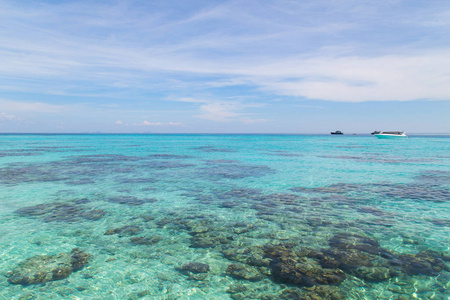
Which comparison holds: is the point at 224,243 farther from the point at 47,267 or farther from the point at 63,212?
the point at 63,212

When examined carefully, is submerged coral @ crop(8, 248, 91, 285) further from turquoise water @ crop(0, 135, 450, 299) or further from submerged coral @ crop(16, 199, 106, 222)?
submerged coral @ crop(16, 199, 106, 222)

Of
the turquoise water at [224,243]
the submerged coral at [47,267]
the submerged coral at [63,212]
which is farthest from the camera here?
the submerged coral at [63,212]

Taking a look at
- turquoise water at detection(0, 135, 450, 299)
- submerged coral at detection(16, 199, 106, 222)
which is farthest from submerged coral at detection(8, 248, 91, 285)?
submerged coral at detection(16, 199, 106, 222)

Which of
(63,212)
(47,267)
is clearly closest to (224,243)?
(47,267)

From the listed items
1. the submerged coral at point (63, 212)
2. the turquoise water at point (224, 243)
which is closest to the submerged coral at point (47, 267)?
the turquoise water at point (224, 243)

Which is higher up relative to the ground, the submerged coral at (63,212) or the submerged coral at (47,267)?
the submerged coral at (63,212)

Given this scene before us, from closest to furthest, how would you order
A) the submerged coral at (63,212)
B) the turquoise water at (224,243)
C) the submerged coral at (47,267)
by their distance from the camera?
the turquoise water at (224,243), the submerged coral at (47,267), the submerged coral at (63,212)

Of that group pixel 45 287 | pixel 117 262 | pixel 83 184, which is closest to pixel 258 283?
pixel 117 262

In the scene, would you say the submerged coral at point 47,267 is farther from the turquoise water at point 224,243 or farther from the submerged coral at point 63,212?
the submerged coral at point 63,212

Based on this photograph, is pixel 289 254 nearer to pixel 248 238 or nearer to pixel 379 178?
pixel 248 238

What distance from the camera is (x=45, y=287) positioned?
23.6 feet

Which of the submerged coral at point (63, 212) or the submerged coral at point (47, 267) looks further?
the submerged coral at point (63, 212)

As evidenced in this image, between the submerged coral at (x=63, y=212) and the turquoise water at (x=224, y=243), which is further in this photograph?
the submerged coral at (x=63, y=212)

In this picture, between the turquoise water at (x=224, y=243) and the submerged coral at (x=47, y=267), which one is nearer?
the turquoise water at (x=224, y=243)
